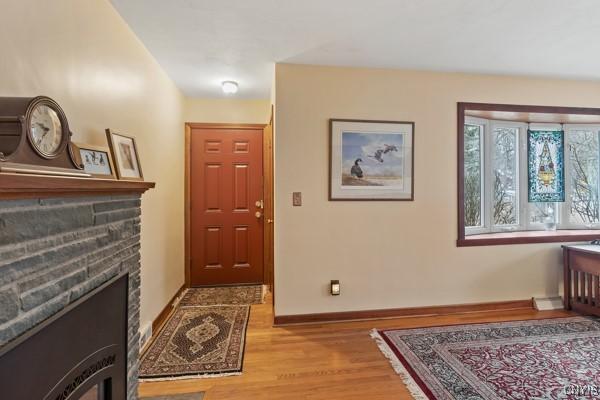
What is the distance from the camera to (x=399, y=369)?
1979 millimetres

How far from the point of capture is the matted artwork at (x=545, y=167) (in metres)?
3.38

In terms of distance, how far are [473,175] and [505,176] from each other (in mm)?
438

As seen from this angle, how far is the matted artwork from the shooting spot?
11.1 ft

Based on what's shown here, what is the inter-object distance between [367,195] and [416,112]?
0.92 m

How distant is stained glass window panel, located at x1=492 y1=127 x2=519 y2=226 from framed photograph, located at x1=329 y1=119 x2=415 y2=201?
1227mm

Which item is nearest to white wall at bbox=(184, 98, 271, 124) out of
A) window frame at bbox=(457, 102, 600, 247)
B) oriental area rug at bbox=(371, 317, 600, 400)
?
window frame at bbox=(457, 102, 600, 247)

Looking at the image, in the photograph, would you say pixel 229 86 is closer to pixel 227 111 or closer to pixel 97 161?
pixel 227 111

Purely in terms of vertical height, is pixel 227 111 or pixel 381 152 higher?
pixel 227 111

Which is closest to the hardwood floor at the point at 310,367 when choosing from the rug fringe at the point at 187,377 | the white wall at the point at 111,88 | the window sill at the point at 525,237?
the rug fringe at the point at 187,377

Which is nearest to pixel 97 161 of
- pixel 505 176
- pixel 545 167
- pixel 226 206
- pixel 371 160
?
pixel 371 160

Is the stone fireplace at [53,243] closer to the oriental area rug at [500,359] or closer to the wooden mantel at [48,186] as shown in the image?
the wooden mantel at [48,186]

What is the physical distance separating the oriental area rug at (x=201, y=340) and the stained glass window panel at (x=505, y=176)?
286cm

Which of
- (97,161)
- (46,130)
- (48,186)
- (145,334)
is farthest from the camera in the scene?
(145,334)

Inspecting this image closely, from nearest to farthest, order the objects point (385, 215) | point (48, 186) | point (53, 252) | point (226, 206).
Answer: point (48, 186) → point (53, 252) → point (385, 215) → point (226, 206)
